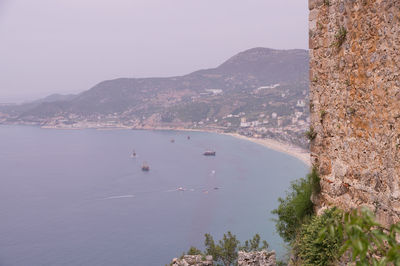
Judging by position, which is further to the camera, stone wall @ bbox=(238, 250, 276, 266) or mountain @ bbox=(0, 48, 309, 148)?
mountain @ bbox=(0, 48, 309, 148)

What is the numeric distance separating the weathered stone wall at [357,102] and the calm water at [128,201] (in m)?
29.7

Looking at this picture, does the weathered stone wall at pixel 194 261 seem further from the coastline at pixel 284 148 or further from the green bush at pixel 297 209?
the coastline at pixel 284 148

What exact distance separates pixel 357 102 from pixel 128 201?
1847 inches

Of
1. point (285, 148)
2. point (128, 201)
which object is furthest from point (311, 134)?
point (285, 148)

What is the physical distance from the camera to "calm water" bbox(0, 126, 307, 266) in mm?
35281

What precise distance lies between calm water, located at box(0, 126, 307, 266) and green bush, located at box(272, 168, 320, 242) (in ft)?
83.1

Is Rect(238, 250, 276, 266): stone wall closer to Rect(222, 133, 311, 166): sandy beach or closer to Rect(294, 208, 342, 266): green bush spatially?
Rect(294, 208, 342, 266): green bush

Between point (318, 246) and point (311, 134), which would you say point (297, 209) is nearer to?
point (318, 246)

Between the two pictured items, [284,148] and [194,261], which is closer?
[194,261]

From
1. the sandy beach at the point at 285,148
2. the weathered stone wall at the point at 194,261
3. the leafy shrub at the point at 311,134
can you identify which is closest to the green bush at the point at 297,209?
the leafy shrub at the point at 311,134

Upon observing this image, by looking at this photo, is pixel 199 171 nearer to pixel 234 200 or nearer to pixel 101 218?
pixel 234 200

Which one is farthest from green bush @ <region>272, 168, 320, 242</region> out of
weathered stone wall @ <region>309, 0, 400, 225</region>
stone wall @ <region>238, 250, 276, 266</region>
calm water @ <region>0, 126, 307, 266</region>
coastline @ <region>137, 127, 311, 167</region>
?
coastline @ <region>137, 127, 311, 167</region>

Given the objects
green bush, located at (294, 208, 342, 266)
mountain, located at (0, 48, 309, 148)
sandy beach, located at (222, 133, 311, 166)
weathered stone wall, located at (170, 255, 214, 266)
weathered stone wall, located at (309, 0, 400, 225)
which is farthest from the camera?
mountain, located at (0, 48, 309, 148)

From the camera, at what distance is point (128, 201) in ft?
158
